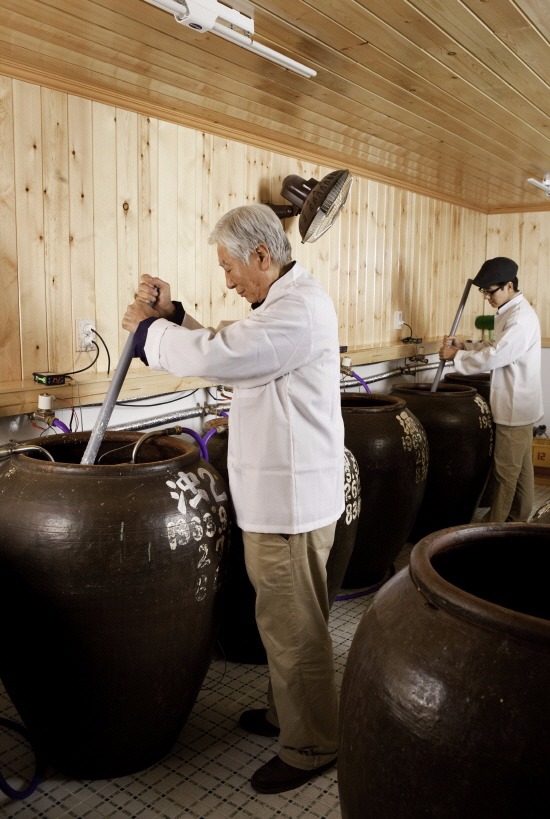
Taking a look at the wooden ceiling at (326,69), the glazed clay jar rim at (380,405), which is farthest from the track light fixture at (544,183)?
the glazed clay jar rim at (380,405)

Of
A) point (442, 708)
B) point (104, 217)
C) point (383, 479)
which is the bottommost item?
point (383, 479)

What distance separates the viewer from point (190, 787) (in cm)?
218

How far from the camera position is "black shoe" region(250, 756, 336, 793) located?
7.14ft

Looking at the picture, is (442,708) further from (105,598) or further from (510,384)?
(510,384)

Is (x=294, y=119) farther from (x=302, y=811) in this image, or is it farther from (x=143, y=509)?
(x=302, y=811)

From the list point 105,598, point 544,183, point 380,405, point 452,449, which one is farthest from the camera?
point 544,183

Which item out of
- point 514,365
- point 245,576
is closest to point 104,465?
point 245,576

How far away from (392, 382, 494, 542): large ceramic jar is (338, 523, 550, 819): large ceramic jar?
2.86m

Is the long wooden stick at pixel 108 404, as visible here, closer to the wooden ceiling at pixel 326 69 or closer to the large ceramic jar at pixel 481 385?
the wooden ceiling at pixel 326 69

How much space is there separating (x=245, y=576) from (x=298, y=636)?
23.3 inches

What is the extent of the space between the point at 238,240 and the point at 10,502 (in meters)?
0.95

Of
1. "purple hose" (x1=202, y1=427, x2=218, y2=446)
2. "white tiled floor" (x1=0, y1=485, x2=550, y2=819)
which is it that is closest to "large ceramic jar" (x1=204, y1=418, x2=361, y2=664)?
"purple hose" (x1=202, y1=427, x2=218, y2=446)

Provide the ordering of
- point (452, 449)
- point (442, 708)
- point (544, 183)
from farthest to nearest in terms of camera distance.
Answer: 1. point (544, 183)
2. point (452, 449)
3. point (442, 708)

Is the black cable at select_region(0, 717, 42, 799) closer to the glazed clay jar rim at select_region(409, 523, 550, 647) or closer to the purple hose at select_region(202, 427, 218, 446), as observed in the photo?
the purple hose at select_region(202, 427, 218, 446)
